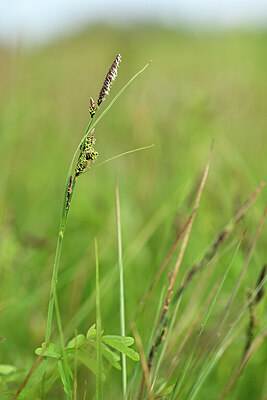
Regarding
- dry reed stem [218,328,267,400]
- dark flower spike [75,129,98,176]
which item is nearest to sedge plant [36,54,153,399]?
dark flower spike [75,129,98,176]

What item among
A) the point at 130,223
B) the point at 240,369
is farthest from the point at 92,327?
the point at 130,223

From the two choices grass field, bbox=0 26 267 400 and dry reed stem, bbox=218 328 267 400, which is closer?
dry reed stem, bbox=218 328 267 400

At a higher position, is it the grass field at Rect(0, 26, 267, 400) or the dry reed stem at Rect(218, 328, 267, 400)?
the grass field at Rect(0, 26, 267, 400)

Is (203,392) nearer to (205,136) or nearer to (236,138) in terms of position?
(205,136)

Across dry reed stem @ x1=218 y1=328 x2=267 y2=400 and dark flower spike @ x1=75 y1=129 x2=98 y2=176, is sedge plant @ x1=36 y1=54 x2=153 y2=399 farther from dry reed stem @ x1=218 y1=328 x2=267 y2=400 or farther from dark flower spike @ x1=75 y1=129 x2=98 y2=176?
dry reed stem @ x1=218 y1=328 x2=267 y2=400

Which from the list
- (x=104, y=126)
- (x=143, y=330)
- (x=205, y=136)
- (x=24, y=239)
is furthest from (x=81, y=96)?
(x=143, y=330)

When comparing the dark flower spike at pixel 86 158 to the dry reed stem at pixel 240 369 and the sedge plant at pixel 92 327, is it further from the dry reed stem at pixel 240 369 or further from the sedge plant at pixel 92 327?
the dry reed stem at pixel 240 369

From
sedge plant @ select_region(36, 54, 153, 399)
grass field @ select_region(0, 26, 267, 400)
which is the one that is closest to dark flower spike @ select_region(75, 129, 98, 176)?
sedge plant @ select_region(36, 54, 153, 399)

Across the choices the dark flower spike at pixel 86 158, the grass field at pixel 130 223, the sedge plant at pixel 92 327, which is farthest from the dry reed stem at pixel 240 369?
the dark flower spike at pixel 86 158
